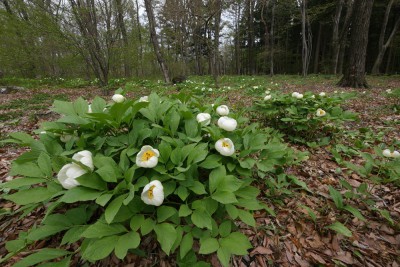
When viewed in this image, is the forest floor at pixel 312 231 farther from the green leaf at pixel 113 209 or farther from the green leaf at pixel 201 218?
the green leaf at pixel 113 209

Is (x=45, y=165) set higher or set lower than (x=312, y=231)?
higher

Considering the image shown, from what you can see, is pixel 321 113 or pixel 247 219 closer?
pixel 247 219

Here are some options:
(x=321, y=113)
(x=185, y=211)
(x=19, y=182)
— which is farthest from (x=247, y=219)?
(x=321, y=113)

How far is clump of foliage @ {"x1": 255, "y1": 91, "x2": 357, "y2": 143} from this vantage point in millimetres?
2682

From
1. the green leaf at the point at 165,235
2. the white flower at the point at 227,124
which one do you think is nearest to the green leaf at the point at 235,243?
the green leaf at the point at 165,235

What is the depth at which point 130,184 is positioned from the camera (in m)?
1.03

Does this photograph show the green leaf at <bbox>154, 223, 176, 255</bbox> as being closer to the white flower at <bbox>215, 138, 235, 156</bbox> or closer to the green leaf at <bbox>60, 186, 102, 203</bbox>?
the green leaf at <bbox>60, 186, 102, 203</bbox>

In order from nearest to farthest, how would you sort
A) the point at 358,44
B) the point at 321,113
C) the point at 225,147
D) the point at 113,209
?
1. the point at 113,209
2. the point at 225,147
3. the point at 321,113
4. the point at 358,44

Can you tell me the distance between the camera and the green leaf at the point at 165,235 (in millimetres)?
974

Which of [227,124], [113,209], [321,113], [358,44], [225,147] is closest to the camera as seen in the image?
[113,209]

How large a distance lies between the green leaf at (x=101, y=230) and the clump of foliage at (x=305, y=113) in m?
2.27

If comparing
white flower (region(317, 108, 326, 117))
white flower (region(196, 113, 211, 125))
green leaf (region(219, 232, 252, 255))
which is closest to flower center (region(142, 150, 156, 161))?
white flower (region(196, 113, 211, 125))

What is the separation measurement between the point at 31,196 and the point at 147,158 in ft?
1.82

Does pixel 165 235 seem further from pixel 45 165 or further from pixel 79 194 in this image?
pixel 45 165
